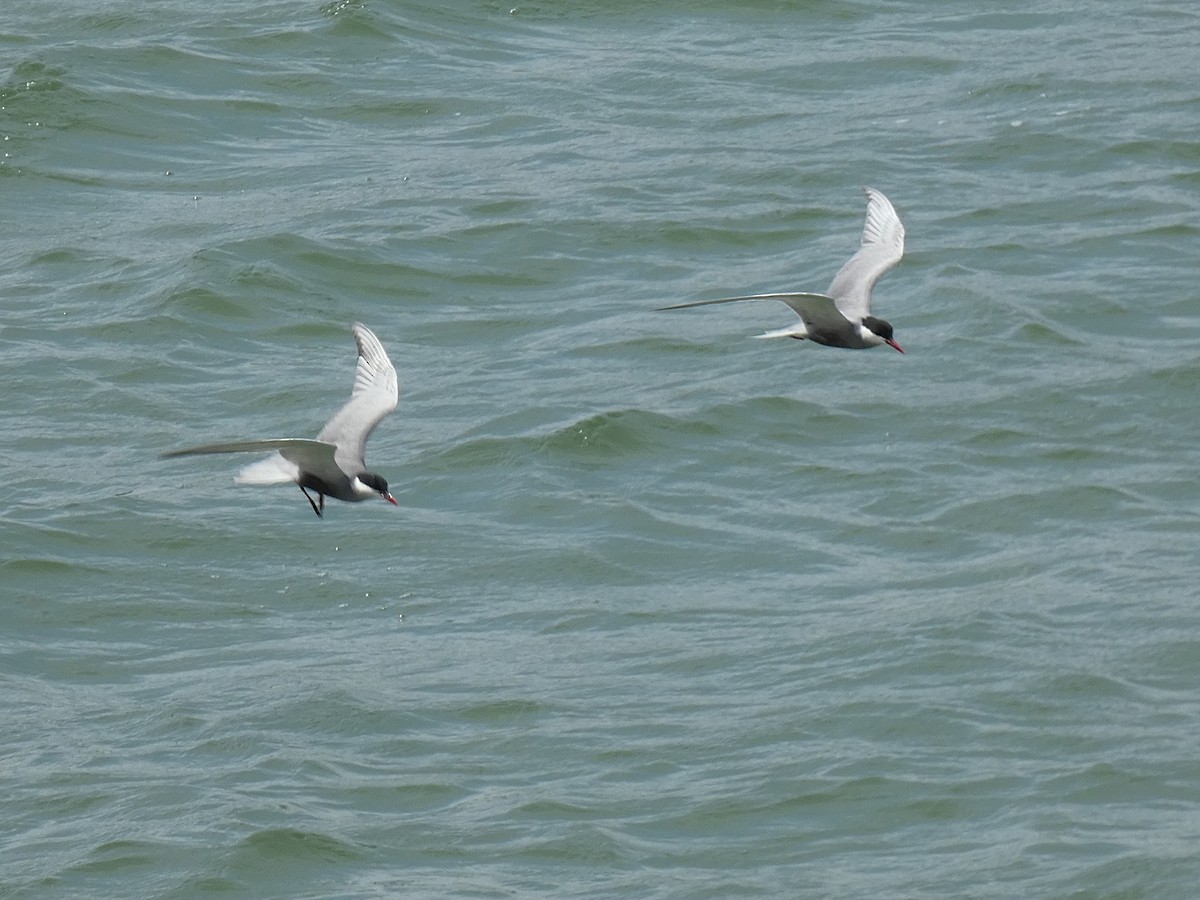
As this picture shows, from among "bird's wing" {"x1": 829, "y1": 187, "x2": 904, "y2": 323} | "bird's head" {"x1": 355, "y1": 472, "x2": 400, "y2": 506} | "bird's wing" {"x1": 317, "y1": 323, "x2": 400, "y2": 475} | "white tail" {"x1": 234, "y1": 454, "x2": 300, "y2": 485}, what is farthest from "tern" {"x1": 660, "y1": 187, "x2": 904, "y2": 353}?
"white tail" {"x1": 234, "y1": 454, "x2": 300, "y2": 485}

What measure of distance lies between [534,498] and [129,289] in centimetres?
507

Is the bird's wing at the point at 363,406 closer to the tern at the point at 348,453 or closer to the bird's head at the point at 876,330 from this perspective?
the tern at the point at 348,453

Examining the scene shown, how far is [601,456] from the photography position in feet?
66.7

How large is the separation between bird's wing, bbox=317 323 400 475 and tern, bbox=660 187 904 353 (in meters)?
1.76

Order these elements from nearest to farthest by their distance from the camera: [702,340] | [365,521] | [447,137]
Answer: [365,521], [702,340], [447,137]

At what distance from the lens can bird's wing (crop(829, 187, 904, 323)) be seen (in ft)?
47.1

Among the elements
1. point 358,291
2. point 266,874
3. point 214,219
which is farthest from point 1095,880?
point 214,219

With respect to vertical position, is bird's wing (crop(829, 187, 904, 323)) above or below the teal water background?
above

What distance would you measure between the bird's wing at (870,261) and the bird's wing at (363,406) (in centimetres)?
272

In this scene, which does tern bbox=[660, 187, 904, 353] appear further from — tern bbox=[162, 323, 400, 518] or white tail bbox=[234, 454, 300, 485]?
white tail bbox=[234, 454, 300, 485]

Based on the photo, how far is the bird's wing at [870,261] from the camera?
565 inches

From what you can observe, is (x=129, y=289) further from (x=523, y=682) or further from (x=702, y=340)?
(x=523, y=682)

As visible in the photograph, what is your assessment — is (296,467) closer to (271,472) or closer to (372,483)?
(271,472)

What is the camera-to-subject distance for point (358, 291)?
2298 cm
